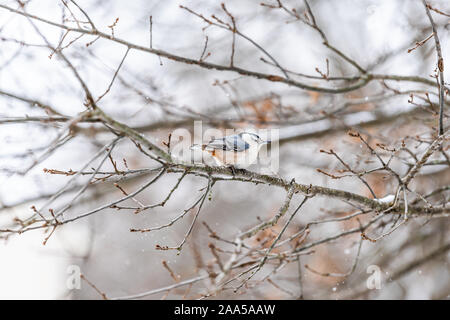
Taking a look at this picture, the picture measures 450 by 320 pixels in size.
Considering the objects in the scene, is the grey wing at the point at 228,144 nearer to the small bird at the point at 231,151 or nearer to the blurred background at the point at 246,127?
the small bird at the point at 231,151

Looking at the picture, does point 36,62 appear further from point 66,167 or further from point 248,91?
point 248,91

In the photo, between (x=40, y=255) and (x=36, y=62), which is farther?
(x=40, y=255)

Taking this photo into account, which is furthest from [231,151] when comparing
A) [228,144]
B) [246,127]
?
[246,127]

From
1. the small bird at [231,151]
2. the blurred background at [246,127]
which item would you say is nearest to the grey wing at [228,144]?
the small bird at [231,151]

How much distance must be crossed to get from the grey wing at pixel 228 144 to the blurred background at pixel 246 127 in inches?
25.7

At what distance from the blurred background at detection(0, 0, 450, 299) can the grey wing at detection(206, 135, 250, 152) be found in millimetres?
652

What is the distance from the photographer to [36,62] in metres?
3.29

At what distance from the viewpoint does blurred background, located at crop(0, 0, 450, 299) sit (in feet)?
10.9

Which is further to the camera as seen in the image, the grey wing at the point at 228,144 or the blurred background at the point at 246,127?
the blurred background at the point at 246,127

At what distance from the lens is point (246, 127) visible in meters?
4.20

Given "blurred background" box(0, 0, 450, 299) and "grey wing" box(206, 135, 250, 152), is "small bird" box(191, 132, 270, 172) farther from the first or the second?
"blurred background" box(0, 0, 450, 299)

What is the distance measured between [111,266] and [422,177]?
475 centimetres

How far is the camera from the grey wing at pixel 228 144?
8.38 feet

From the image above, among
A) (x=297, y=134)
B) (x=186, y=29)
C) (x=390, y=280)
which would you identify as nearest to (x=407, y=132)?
(x=297, y=134)
